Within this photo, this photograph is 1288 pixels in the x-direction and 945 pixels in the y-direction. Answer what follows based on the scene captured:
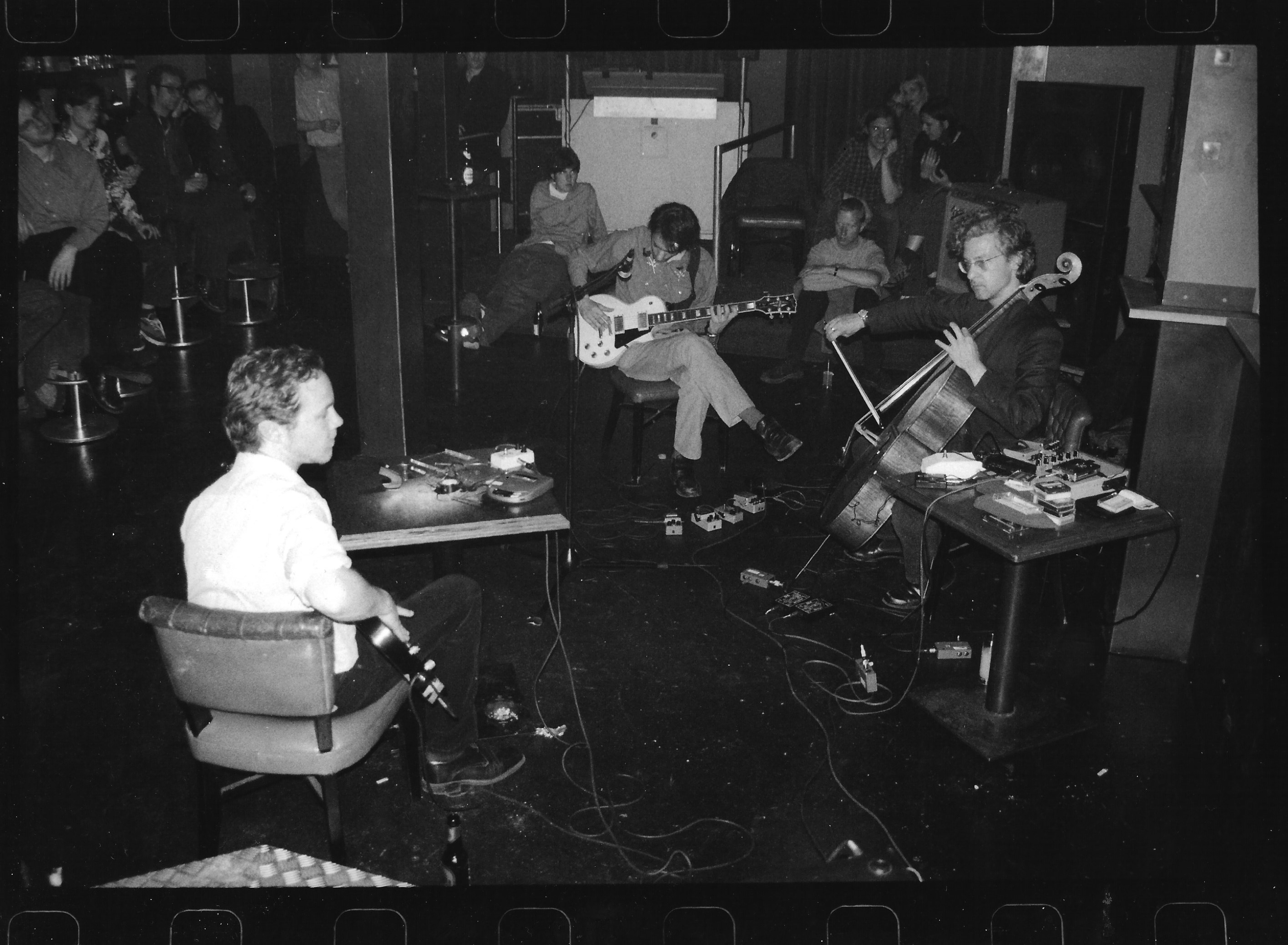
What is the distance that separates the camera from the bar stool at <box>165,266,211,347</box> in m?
8.33

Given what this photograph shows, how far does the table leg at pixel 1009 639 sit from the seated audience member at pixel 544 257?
178 inches

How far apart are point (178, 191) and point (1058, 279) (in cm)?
675

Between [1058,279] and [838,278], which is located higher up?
[1058,279]

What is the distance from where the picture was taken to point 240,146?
9047 millimetres

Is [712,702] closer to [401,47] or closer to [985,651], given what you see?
[985,651]

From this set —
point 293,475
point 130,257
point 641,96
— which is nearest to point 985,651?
point 293,475

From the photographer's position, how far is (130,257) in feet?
23.5

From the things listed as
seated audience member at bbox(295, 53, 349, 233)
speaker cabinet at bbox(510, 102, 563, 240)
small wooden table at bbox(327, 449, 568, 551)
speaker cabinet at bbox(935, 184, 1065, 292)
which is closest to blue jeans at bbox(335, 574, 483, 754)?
small wooden table at bbox(327, 449, 568, 551)

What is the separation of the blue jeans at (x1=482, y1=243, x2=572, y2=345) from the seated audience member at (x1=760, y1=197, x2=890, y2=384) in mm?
1558

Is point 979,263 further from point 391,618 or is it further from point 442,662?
point 391,618

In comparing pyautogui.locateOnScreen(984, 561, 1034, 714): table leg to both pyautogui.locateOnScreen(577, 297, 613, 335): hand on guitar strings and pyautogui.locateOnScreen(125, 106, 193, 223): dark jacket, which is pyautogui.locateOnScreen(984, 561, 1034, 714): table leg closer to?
pyautogui.locateOnScreen(577, 297, 613, 335): hand on guitar strings

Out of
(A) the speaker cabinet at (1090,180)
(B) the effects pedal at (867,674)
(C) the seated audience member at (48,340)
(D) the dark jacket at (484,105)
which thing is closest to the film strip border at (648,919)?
(B) the effects pedal at (867,674)

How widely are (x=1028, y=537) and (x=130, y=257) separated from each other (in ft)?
19.4

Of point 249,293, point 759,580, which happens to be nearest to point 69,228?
point 249,293
